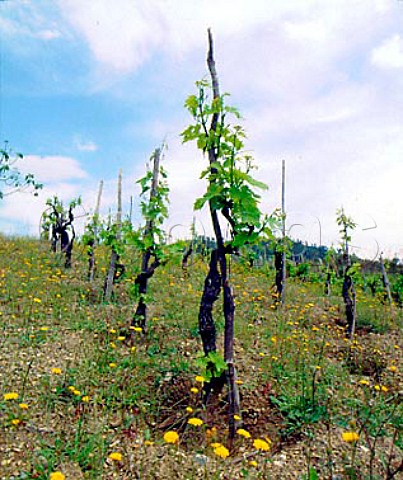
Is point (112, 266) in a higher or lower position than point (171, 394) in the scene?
higher

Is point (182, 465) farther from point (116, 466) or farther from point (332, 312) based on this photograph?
point (332, 312)

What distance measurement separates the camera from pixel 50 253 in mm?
11875

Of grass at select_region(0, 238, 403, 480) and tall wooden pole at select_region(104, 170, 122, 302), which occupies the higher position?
tall wooden pole at select_region(104, 170, 122, 302)

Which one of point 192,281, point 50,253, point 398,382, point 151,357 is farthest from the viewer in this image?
point 50,253

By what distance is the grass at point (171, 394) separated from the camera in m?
3.02

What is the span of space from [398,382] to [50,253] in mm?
9591

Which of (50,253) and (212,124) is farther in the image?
(50,253)

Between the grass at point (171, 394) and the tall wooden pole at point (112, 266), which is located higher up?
the tall wooden pole at point (112, 266)

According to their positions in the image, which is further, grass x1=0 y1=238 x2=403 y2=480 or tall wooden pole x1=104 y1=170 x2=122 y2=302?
tall wooden pole x1=104 y1=170 x2=122 y2=302

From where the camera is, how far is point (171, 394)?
4.24 m

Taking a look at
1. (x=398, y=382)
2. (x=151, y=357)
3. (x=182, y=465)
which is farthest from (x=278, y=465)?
(x=398, y=382)

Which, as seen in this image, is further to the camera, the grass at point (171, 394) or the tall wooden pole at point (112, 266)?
the tall wooden pole at point (112, 266)

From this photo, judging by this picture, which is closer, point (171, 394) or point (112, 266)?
point (171, 394)

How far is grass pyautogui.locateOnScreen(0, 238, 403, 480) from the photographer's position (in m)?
3.02
